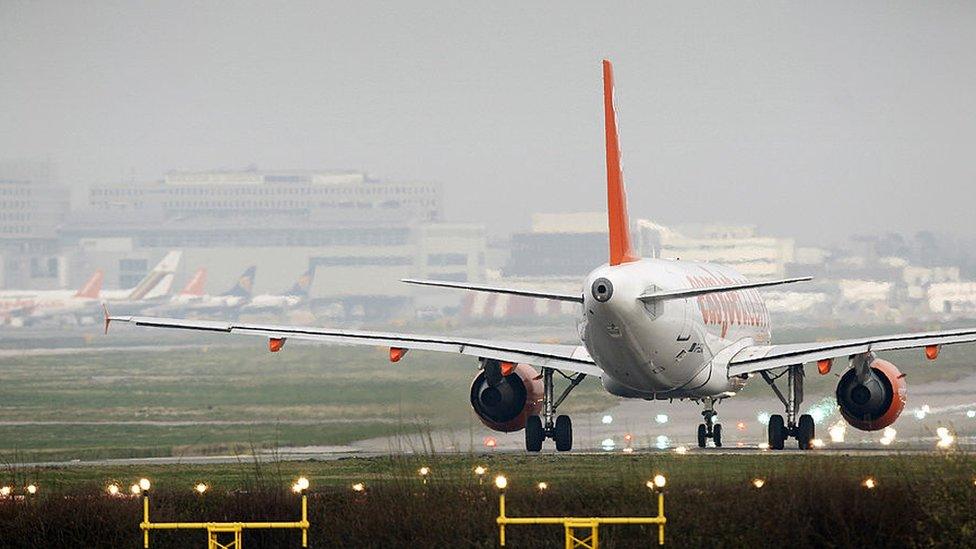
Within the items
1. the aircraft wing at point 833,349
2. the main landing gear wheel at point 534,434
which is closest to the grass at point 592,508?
the aircraft wing at point 833,349

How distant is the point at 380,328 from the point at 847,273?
35.1 m

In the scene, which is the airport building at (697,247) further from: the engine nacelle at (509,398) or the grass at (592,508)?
the grass at (592,508)

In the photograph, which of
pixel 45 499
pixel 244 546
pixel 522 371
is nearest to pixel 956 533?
pixel 244 546

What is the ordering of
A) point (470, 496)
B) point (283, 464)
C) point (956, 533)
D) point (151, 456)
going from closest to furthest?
point (956, 533)
point (470, 496)
point (283, 464)
point (151, 456)

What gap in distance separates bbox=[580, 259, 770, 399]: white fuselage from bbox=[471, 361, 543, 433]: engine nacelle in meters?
2.42

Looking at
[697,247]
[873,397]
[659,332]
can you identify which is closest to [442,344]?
[659,332]

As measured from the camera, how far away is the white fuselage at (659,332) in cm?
4034

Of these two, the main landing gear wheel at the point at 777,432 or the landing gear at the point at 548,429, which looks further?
the landing gear at the point at 548,429

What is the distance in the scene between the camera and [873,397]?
1720 inches

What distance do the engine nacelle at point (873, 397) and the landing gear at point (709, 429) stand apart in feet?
13.2

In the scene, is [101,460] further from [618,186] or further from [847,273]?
[847,273]

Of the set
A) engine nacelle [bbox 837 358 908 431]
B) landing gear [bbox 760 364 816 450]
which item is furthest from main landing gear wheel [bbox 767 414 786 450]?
engine nacelle [bbox 837 358 908 431]

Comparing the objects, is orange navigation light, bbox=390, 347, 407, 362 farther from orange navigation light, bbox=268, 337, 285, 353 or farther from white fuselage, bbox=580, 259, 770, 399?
white fuselage, bbox=580, 259, 770, 399

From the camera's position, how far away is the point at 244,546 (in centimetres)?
2809
